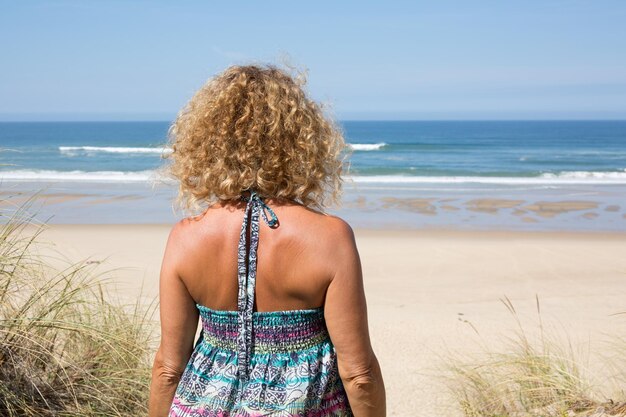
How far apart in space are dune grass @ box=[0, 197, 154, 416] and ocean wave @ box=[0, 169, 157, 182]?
907 inches

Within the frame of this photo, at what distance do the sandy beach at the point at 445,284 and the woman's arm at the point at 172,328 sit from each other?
2.02m

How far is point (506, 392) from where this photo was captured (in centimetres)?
412

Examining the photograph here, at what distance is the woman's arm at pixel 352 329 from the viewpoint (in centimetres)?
192

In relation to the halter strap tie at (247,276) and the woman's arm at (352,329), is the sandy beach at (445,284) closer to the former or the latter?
the halter strap tie at (247,276)

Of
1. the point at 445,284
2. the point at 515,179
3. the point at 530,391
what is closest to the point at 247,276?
the point at 530,391

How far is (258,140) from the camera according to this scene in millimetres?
1994

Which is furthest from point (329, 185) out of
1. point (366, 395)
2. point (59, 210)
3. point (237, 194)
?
point (59, 210)

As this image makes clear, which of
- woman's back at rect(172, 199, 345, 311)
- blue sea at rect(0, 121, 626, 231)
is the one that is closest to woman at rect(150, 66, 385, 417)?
woman's back at rect(172, 199, 345, 311)

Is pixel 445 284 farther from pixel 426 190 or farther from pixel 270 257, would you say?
pixel 426 190

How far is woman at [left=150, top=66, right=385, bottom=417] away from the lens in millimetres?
1949

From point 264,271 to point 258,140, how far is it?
1.22 feet

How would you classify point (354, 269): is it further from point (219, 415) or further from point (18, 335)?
point (18, 335)

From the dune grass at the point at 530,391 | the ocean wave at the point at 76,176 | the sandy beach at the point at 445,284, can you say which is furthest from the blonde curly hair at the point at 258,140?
the ocean wave at the point at 76,176

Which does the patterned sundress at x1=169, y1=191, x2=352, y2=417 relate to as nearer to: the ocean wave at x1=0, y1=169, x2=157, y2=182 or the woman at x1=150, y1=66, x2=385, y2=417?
the woman at x1=150, y1=66, x2=385, y2=417
